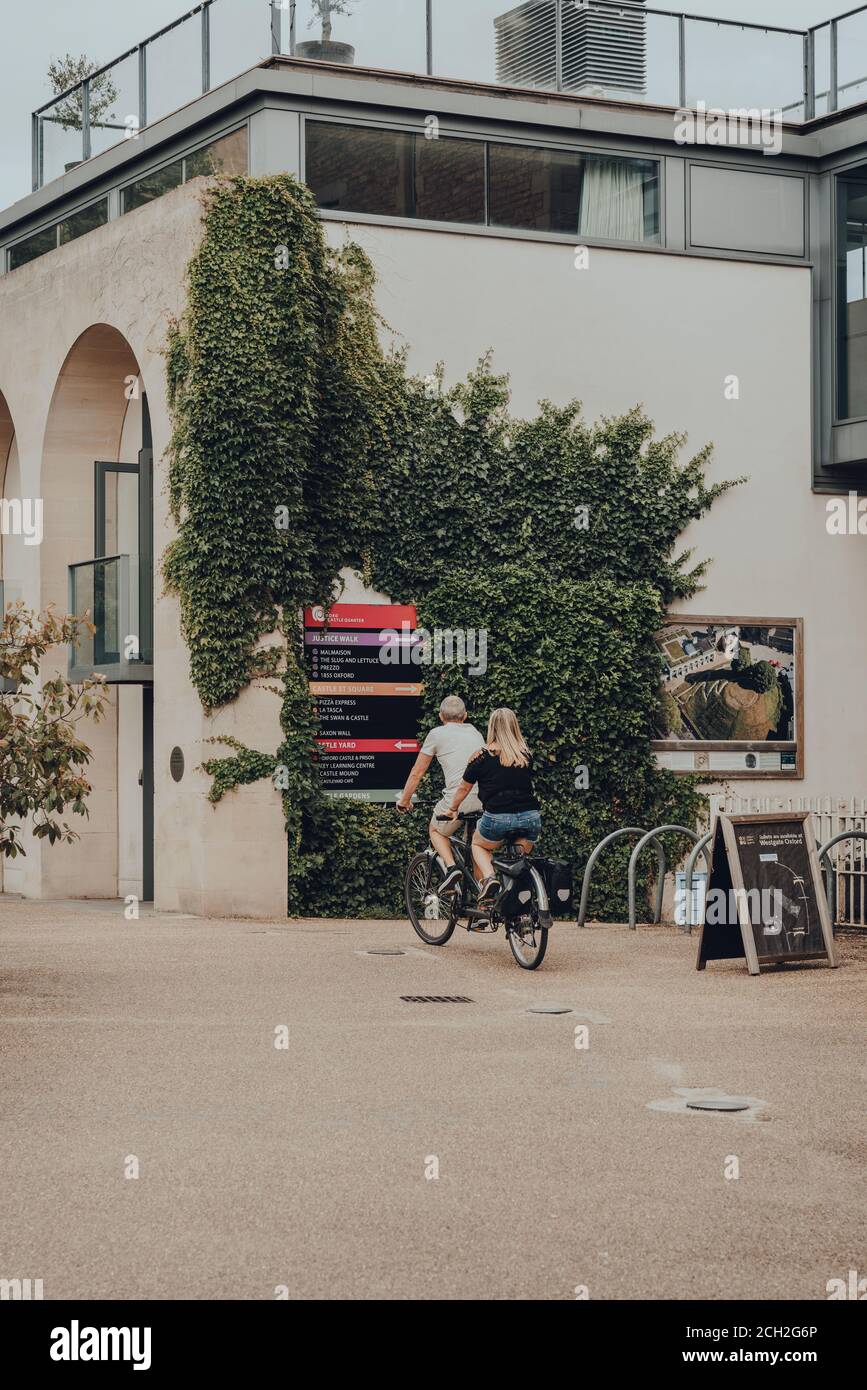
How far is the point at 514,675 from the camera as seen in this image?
19109mm

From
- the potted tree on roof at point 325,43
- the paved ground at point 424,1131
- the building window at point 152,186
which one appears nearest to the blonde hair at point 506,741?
the paved ground at point 424,1131

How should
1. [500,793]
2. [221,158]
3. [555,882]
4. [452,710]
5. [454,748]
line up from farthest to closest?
[221,158] → [452,710] → [454,748] → [500,793] → [555,882]

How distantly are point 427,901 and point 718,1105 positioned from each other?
6117 mm

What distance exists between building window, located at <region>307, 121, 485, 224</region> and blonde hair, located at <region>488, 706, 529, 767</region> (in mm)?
7740

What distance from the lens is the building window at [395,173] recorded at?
18.6m

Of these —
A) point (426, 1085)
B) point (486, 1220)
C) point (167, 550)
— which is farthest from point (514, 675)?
point (486, 1220)

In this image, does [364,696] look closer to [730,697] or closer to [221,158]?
[730,697]

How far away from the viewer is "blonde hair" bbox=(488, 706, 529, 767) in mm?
12953

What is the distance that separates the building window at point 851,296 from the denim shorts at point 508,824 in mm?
9501

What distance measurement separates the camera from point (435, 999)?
11.3m

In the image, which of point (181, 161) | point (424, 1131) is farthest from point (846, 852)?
point (181, 161)

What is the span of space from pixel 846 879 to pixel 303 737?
549cm
